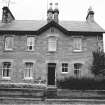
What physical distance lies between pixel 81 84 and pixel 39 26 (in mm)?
10024

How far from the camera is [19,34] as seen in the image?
77.7ft

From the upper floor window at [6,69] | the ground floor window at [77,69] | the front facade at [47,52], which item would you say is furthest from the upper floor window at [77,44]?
the upper floor window at [6,69]

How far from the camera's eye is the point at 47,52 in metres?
23.0

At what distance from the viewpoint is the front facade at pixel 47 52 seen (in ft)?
74.2

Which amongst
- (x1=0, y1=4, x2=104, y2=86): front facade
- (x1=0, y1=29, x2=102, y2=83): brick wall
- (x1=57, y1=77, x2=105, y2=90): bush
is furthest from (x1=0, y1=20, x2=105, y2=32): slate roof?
(x1=57, y1=77, x2=105, y2=90): bush

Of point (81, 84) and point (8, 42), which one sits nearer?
point (81, 84)

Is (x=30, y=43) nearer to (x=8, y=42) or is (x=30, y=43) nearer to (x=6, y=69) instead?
(x=8, y=42)

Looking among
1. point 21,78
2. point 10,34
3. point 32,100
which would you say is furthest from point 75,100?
point 10,34

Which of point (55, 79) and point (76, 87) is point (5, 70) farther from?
point (76, 87)

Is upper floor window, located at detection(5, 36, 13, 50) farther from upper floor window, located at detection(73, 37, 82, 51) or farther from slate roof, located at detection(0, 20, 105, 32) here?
upper floor window, located at detection(73, 37, 82, 51)

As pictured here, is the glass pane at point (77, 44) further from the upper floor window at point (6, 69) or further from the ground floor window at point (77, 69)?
the upper floor window at point (6, 69)

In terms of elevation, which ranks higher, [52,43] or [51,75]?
[52,43]

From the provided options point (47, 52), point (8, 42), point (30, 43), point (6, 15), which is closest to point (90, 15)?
point (47, 52)

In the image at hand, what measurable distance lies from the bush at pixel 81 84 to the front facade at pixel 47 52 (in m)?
1.97
